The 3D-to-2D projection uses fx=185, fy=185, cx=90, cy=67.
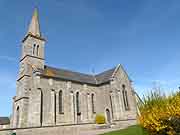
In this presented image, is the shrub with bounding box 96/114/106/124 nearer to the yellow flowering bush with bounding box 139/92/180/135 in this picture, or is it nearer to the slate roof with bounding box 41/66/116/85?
the slate roof with bounding box 41/66/116/85

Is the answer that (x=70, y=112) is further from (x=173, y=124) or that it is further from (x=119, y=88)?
(x=173, y=124)

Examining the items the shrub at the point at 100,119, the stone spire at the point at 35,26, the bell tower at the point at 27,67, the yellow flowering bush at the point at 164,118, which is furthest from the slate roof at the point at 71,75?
the yellow flowering bush at the point at 164,118

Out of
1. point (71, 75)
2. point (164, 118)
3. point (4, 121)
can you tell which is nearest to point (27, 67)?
point (71, 75)

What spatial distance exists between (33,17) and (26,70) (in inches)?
569

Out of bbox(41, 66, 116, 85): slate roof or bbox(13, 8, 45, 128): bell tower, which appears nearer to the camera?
bbox(13, 8, 45, 128): bell tower

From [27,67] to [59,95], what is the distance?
7.66 m

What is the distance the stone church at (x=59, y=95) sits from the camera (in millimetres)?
29922

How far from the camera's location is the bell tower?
29.8m

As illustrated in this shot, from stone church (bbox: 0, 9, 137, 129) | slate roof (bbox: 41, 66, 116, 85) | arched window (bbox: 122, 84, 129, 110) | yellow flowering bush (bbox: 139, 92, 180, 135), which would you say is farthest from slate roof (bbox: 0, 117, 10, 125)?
yellow flowering bush (bbox: 139, 92, 180, 135)

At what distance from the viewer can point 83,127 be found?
2555 cm

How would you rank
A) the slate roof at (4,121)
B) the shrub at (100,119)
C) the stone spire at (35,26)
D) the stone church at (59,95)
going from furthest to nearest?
1. the slate roof at (4,121)
2. the stone spire at (35,26)
3. the shrub at (100,119)
4. the stone church at (59,95)

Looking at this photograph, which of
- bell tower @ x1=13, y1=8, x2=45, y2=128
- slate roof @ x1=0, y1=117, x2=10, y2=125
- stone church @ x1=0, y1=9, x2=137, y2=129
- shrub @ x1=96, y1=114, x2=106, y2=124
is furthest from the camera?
slate roof @ x1=0, y1=117, x2=10, y2=125

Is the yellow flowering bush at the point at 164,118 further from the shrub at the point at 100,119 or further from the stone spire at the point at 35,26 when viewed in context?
the stone spire at the point at 35,26

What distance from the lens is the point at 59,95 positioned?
109 ft
